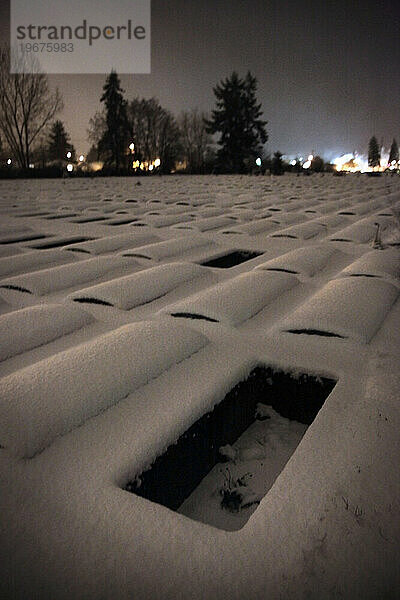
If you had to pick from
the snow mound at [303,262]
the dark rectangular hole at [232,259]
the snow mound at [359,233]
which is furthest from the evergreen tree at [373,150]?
the snow mound at [303,262]

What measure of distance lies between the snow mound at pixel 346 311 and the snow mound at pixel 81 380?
53 cm

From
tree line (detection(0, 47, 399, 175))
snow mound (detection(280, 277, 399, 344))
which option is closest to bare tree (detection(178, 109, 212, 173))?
tree line (detection(0, 47, 399, 175))

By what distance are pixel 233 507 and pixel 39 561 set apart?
584 mm

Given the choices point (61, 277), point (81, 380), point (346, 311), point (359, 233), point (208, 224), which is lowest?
point (81, 380)

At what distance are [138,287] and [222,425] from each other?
1.23 meters

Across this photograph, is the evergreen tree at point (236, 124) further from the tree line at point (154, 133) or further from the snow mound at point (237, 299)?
the snow mound at point (237, 299)

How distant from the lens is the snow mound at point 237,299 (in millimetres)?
2000

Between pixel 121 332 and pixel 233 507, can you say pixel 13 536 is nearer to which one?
pixel 233 507

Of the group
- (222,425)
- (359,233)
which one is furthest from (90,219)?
(222,425)

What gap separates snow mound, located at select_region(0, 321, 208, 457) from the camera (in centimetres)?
109

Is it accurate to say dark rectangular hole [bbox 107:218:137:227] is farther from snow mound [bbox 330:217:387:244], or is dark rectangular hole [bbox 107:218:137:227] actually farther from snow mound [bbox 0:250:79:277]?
snow mound [bbox 330:217:387:244]

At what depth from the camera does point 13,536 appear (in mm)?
836

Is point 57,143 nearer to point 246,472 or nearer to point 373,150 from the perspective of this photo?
point 373,150

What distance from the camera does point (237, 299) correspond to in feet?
7.10
